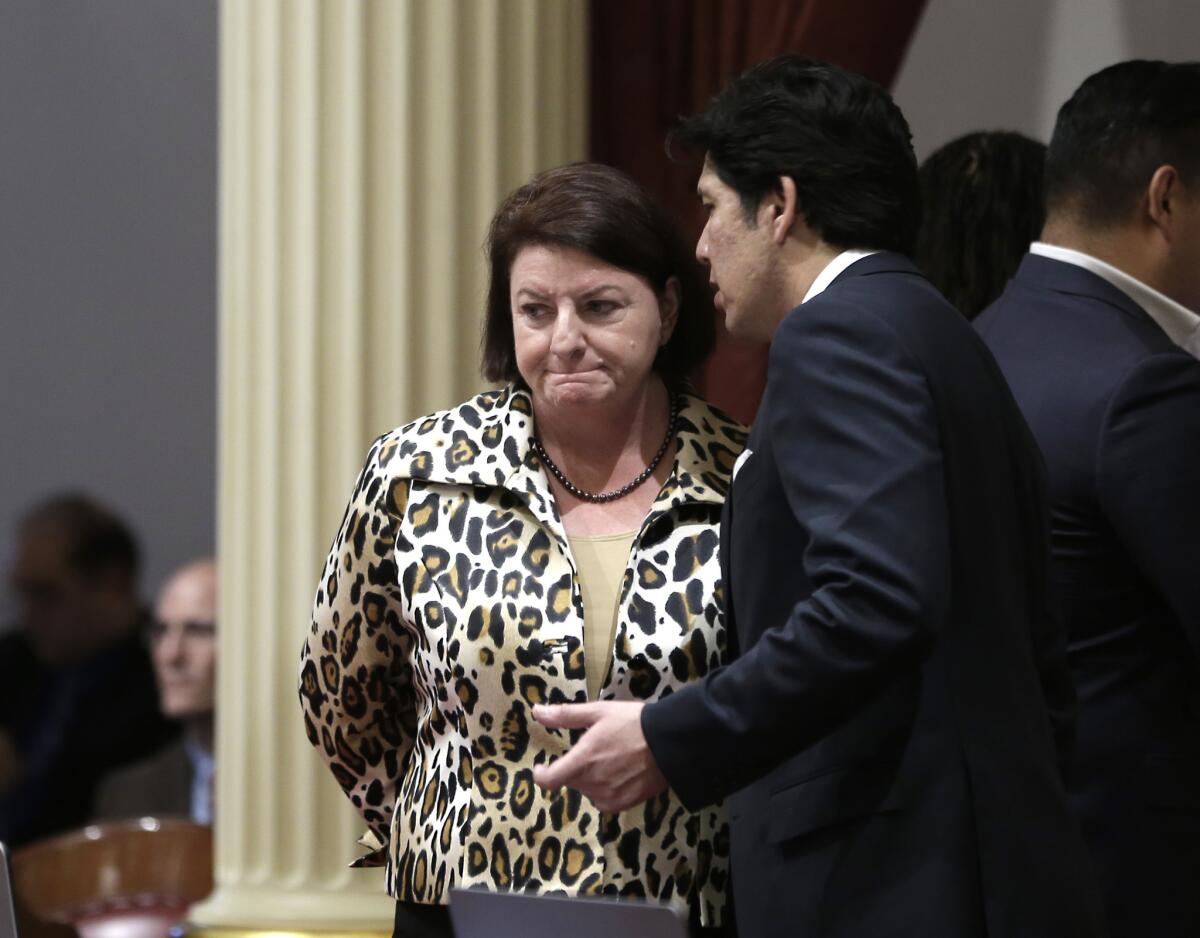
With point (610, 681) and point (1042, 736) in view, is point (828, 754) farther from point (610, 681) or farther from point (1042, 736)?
point (610, 681)

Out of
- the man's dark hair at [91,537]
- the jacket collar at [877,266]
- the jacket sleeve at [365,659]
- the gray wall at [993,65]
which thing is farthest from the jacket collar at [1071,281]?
the man's dark hair at [91,537]

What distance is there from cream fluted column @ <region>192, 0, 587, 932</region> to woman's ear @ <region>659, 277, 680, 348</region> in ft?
2.72

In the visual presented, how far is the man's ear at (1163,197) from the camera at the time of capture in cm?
225

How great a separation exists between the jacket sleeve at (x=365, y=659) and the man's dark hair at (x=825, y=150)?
65 centimetres

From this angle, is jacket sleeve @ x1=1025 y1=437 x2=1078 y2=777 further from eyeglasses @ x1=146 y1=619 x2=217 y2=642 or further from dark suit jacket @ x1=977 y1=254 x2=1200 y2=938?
eyeglasses @ x1=146 y1=619 x2=217 y2=642

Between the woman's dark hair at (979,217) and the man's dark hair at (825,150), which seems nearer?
the man's dark hair at (825,150)

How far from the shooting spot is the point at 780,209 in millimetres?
1819

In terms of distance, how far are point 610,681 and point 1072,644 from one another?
19.6 inches

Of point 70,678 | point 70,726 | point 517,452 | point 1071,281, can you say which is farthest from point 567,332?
point 70,678

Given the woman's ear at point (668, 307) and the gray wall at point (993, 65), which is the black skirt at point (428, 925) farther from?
the gray wall at point (993, 65)

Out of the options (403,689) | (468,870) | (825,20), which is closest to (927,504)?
(468,870)

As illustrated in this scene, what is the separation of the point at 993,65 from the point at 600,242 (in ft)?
8.15

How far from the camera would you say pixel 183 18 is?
7.21 m

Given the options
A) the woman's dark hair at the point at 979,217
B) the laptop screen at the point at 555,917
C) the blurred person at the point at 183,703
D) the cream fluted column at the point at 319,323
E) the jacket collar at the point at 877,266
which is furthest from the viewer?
the blurred person at the point at 183,703
